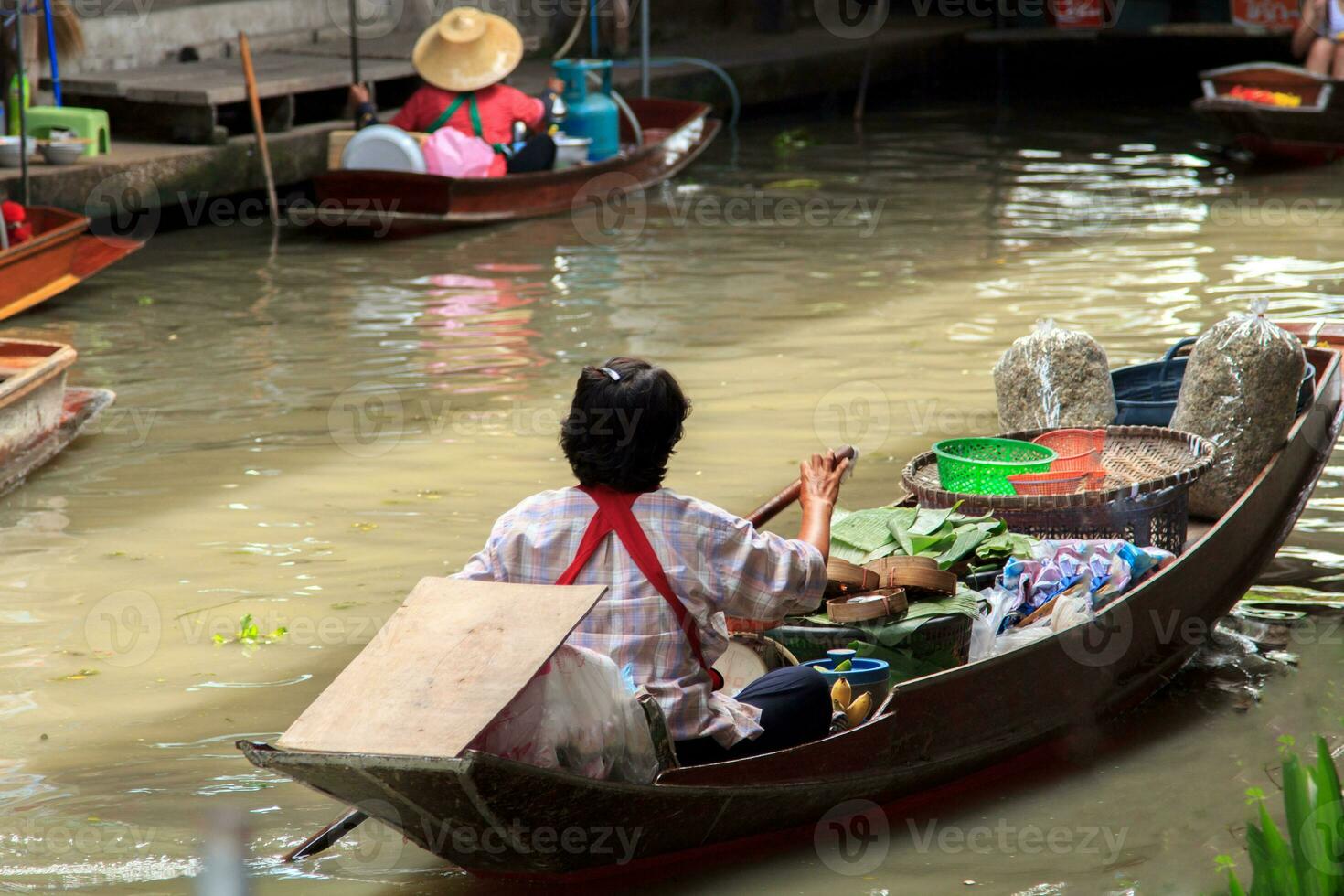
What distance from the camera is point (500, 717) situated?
306cm

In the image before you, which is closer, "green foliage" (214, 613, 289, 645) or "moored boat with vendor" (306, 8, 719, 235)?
"green foliage" (214, 613, 289, 645)

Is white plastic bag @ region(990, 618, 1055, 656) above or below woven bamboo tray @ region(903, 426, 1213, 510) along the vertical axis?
below

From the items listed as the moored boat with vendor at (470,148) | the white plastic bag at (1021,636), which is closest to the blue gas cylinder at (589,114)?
the moored boat with vendor at (470,148)

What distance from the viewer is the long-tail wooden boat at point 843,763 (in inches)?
117

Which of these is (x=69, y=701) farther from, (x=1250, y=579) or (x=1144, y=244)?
(x=1144, y=244)

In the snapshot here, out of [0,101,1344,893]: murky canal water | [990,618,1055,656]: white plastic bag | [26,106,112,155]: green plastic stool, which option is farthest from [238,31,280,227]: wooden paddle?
[990,618,1055,656]: white plastic bag

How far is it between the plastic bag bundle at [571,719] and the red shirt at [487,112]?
27.6 feet

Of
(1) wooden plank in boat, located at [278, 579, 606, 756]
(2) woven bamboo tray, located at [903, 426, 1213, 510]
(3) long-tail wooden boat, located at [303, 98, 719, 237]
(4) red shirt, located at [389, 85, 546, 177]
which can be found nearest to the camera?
(1) wooden plank in boat, located at [278, 579, 606, 756]

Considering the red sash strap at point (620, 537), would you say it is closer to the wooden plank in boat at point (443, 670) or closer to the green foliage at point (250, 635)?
the wooden plank in boat at point (443, 670)

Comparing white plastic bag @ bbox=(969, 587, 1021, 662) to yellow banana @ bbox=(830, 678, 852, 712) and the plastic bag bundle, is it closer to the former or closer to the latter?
yellow banana @ bbox=(830, 678, 852, 712)

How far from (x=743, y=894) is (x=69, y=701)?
82.2 inches

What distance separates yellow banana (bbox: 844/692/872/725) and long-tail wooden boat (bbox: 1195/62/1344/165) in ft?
33.3

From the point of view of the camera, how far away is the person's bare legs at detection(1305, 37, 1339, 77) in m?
12.9

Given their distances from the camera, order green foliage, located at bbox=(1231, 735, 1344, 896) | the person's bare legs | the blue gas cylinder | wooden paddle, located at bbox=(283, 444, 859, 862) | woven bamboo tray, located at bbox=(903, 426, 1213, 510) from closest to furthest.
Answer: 1. green foliage, located at bbox=(1231, 735, 1344, 896)
2. wooden paddle, located at bbox=(283, 444, 859, 862)
3. woven bamboo tray, located at bbox=(903, 426, 1213, 510)
4. the blue gas cylinder
5. the person's bare legs
